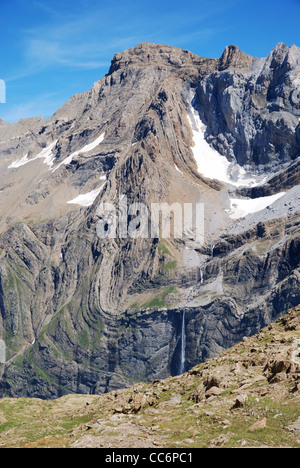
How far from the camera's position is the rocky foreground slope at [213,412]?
126 ft

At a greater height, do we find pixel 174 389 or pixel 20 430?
pixel 174 389

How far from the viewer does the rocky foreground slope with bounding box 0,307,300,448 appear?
126 ft

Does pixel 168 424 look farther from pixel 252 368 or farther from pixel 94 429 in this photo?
pixel 252 368

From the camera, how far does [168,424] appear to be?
43.0 meters

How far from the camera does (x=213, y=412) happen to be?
1684 inches

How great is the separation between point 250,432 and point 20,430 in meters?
25.0

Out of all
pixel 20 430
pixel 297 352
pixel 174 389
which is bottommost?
pixel 20 430
